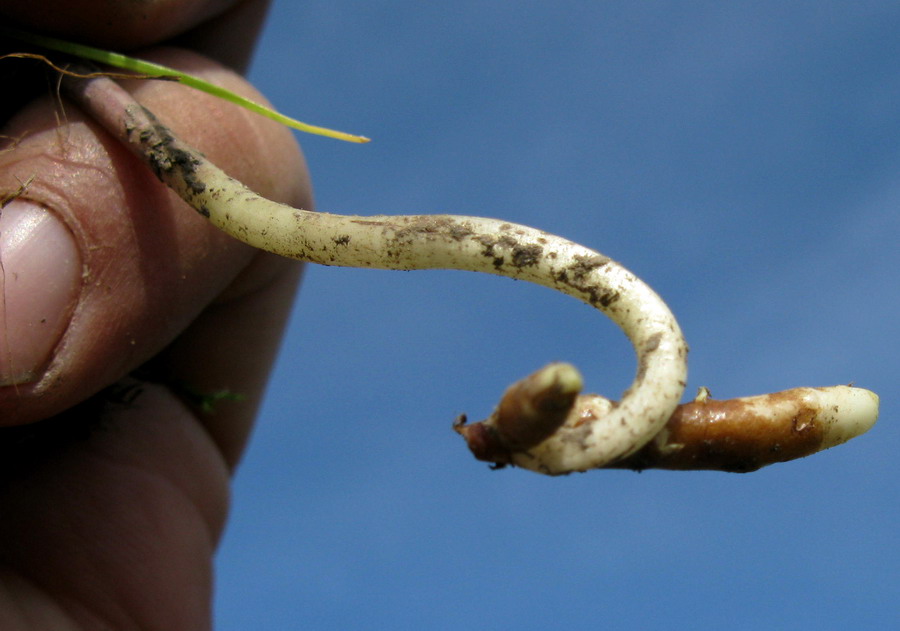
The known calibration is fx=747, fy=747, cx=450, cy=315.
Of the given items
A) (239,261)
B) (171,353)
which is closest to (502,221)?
(239,261)

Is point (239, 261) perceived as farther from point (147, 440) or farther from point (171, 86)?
point (147, 440)

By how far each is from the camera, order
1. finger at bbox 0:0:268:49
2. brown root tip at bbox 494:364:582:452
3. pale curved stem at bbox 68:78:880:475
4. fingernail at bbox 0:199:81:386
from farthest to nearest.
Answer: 1. finger at bbox 0:0:268:49
2. fingernail at bbox 0:199:81:386
3. pale curved stem at bbox 68:78:880:475
4. brown root tip at bbox 494:364:582:452

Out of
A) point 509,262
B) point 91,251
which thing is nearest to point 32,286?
point 91,251

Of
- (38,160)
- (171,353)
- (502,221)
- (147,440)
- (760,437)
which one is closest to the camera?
(760,437)

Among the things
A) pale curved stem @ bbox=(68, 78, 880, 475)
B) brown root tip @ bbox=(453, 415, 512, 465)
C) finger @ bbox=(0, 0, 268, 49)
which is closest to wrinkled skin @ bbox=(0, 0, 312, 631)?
finger @ bbox=(0, 0, 268, 49)

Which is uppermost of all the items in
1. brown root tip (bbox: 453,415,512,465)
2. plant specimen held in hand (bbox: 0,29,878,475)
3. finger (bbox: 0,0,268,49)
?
finger (bbox: 0,0,268,49)

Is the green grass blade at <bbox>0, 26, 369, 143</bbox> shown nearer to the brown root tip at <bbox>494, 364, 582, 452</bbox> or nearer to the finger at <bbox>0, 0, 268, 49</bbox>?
the finger at <bbox>0, 0, 268, 49</bbox>

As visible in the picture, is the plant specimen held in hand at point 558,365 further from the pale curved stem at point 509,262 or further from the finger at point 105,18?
the finger at point 105,18

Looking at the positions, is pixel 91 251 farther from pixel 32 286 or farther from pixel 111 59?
pixel 111 59
